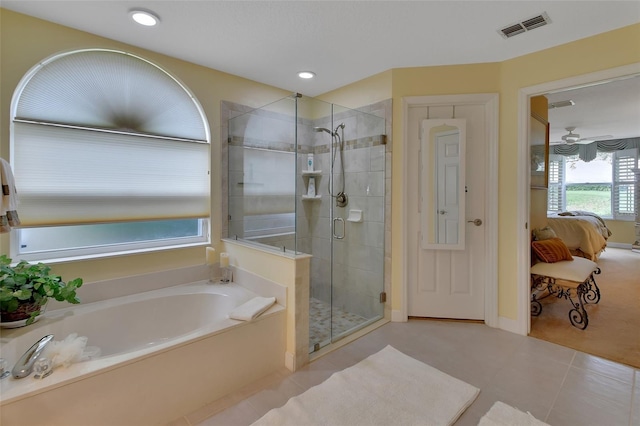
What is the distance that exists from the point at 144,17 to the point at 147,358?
2.14 metres

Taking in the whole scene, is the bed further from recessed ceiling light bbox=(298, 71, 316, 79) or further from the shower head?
recessed ceiling light bbox=(298, 71, 316, 79)

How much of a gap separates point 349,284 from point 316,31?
2.33 meters

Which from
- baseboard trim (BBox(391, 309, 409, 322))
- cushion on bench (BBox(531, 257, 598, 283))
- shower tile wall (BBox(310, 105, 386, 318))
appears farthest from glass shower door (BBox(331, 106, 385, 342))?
cushion on bench (BBox(531, 257, 598, 283))

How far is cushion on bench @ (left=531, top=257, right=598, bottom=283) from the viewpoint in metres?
2.80

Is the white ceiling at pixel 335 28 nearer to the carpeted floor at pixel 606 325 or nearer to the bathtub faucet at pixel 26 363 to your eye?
the bathtub faucet at pixel 26 363

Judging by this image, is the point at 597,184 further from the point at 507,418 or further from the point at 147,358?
the point at 147,358

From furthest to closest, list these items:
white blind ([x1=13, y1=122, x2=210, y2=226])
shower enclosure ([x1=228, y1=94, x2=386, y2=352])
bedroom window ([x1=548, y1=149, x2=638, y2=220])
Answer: bedroom window ([x1=548, y1=149, x2=638, y2=220]) → shower enclosure ([x1=228, y1=94, x2=386, y2=352]) → white blind ([x1=13, y1=122, x2=210, y2=226])

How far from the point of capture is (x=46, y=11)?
1.94 metres

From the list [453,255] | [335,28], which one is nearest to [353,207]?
[453,255]

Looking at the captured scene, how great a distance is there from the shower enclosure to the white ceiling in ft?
1.53

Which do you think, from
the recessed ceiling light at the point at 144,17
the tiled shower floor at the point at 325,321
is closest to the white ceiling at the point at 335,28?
the recessed ceiling light at the point at 144,17

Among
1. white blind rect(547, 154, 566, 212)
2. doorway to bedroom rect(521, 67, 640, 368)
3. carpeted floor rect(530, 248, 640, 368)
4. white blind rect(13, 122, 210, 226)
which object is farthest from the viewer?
white blind rect(547, 154, 566, 212)

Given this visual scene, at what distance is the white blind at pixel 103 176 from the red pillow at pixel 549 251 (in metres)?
3.33

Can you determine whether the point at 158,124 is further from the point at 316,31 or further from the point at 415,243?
the point at 415,243
